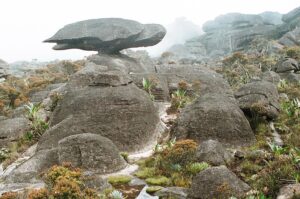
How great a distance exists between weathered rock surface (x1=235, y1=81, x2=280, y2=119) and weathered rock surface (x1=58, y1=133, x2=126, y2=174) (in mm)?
11005

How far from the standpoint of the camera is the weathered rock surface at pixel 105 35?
48688 millimetres

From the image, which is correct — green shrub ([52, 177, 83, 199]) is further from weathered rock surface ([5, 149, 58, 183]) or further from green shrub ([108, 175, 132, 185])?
weathered rock surface ([5, 149, 58, 183])

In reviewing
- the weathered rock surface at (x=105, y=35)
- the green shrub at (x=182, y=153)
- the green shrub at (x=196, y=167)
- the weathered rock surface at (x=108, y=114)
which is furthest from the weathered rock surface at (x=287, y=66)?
the green shrub at (x=196, y=167)

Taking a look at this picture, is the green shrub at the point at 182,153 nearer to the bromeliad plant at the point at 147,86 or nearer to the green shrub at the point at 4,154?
the green shrub at the point at 4,154

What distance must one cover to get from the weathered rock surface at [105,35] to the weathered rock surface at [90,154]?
2812 centimetres

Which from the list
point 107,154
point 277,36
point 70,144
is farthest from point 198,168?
point 277,36

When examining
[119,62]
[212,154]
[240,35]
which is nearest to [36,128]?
[212,154]

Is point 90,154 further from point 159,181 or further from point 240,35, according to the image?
point 240,35

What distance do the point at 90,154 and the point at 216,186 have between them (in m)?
7.89

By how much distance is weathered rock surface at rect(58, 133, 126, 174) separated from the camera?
69.4ft

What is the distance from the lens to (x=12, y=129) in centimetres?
3072

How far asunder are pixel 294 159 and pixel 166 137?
11.1 metres

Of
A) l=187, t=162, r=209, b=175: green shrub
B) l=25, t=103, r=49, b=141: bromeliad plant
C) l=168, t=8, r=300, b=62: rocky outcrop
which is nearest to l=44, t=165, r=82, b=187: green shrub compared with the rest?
l=187, t=162, r=209, b=175: green shrub

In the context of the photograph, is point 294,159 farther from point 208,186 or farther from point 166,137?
point 166,137
